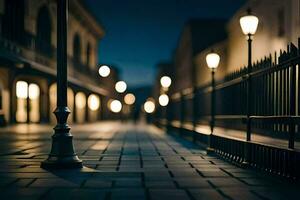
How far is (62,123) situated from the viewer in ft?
27.1

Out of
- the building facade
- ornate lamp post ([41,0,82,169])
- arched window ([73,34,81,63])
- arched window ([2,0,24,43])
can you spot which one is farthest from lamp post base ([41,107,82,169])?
arched window ([73,34,81,63])

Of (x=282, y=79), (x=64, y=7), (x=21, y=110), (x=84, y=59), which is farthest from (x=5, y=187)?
(x=84, y=59)

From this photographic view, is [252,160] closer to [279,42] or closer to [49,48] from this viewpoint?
[279,42]

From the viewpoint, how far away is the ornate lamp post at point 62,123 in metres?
8.10

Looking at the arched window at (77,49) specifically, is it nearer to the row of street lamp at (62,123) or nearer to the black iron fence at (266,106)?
the black iron fence at (266,106)

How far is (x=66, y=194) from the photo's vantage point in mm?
5676

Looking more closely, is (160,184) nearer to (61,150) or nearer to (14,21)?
(61,150)

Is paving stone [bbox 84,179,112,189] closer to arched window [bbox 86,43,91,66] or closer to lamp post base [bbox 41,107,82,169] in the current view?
lamp post base [bbox 41,107,82,169]

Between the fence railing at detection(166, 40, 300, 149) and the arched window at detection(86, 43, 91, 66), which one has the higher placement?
the arched window at detection(86, 43, 91, 66)

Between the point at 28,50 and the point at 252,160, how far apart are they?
2026 cm

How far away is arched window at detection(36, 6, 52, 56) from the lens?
96.6 ft

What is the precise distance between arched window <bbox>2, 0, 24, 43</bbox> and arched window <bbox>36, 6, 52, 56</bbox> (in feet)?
6.81

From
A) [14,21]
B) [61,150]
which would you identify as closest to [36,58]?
[14,21]

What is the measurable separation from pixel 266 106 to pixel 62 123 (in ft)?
11.1
